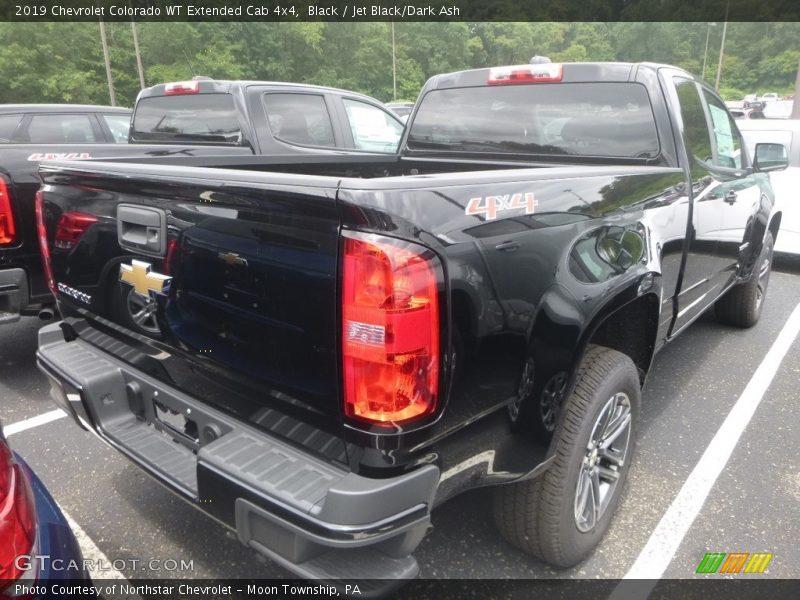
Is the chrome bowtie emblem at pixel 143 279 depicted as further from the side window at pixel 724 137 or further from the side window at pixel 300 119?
the side window at pixel 300 119

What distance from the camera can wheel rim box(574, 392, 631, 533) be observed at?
2.23 metres

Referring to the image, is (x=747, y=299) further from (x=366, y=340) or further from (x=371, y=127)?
(x=366, y=340)

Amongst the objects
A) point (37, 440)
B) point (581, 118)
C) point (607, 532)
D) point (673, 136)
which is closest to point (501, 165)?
point (581, 118)

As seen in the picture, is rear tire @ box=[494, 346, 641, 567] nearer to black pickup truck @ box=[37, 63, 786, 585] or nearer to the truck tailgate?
black pickup truck @ box=[37, 63, 786, 585]

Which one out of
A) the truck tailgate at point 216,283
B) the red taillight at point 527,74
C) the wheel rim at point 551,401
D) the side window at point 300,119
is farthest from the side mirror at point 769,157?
the truck tailgate at point 216,283

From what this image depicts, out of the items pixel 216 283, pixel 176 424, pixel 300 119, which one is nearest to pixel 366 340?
pixel 216 283

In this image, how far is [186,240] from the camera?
182 cm

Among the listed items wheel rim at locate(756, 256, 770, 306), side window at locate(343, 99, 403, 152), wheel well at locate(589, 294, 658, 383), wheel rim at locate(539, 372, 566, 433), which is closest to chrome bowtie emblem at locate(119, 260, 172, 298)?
wheel rim at locate(539, 372, 566, 433)

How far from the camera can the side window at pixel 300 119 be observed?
532 centimetres

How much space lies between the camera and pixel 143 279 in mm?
1985

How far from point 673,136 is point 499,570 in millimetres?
2155

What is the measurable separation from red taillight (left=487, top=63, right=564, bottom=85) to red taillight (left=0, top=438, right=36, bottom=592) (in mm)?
2929

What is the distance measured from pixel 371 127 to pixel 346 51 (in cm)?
3508

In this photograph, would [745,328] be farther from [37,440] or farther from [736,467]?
[37,440]
